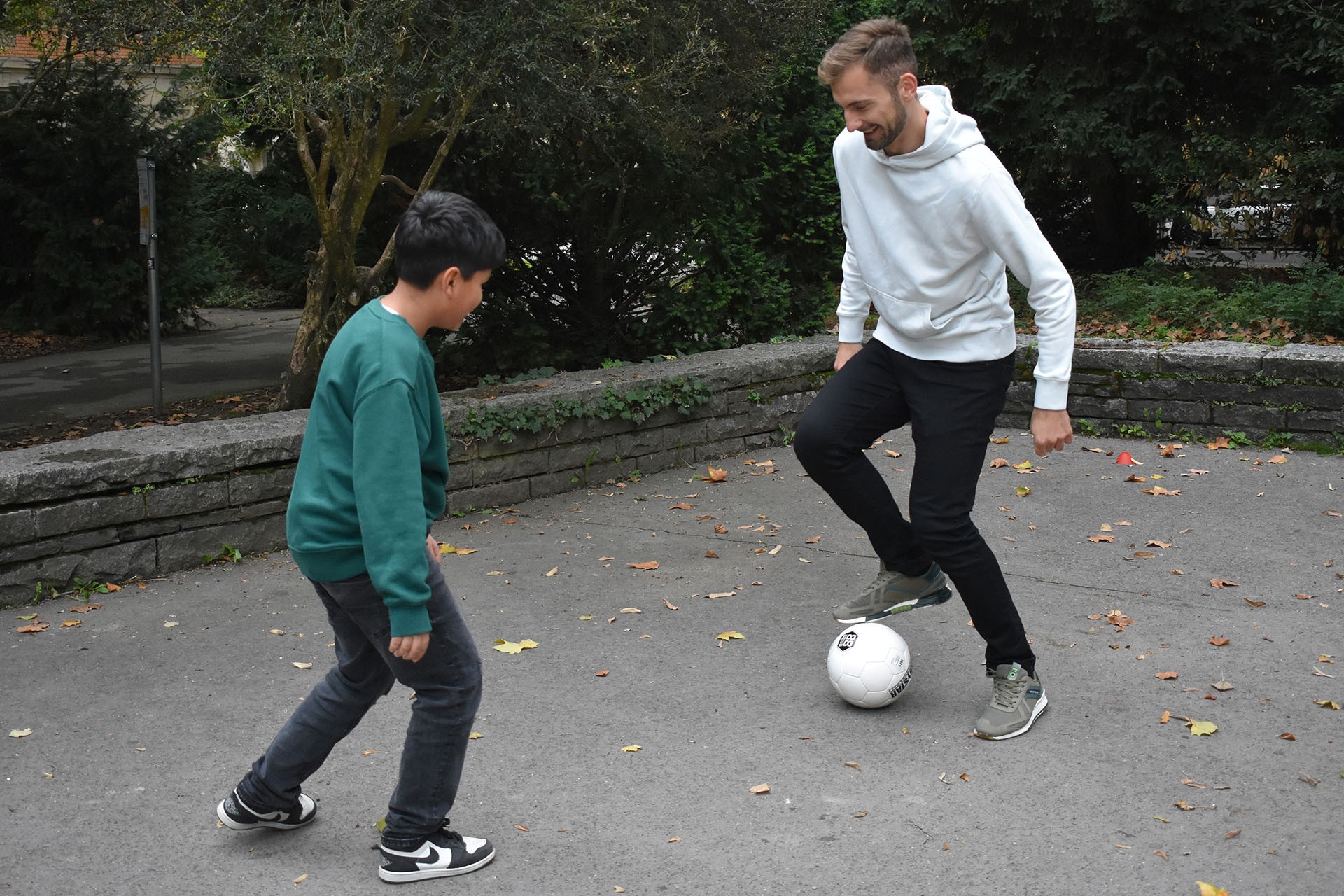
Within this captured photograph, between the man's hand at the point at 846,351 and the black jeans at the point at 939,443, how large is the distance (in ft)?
0.82

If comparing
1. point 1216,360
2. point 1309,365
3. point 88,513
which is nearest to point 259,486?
→ point 88,513

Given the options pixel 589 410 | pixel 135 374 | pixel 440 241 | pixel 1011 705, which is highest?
pixel 440 241

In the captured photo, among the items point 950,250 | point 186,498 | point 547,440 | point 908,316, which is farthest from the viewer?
point 547,440

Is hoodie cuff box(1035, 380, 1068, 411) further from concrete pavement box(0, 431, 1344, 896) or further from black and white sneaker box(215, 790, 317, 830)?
black and white sneaker box(215, 790, 317, 830)

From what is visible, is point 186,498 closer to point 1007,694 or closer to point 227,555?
point 227,555

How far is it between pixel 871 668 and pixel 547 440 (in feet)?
10.7

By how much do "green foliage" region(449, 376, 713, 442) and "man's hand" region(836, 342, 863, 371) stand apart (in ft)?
8.17

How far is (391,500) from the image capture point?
282cm

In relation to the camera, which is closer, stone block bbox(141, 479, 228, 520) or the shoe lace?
the shoe lace

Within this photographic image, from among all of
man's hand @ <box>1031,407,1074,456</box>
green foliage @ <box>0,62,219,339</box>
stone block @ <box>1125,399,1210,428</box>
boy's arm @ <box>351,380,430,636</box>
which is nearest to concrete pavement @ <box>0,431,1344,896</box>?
boy's arm @ <box>351,380,430,636</box>

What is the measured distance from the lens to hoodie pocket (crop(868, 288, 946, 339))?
3998 millimetres

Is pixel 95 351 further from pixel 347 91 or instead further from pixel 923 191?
pixel 923 191

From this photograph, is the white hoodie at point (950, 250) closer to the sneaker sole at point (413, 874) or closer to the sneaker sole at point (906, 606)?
the sneaker sole at point (906, 606)

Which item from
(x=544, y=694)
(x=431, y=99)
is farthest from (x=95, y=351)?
(x=544, y=694)
